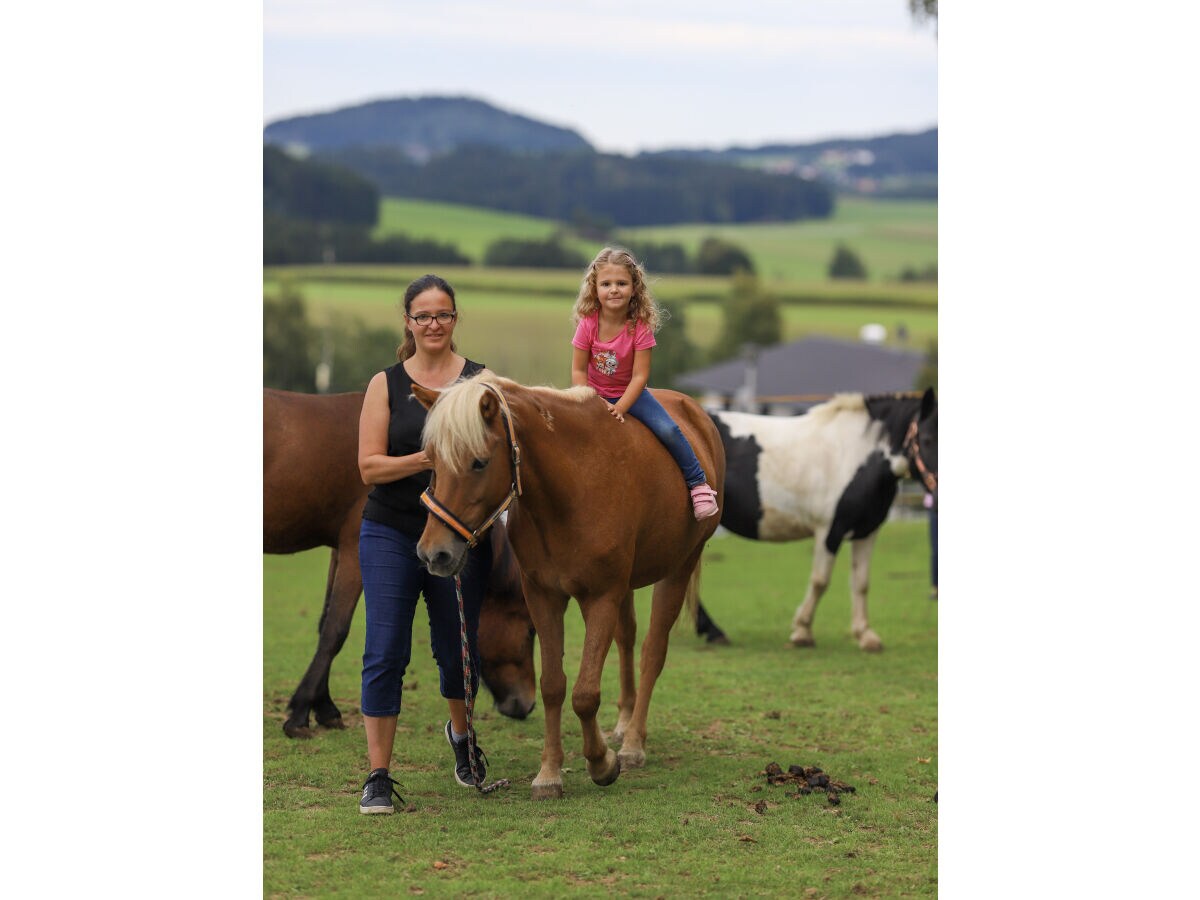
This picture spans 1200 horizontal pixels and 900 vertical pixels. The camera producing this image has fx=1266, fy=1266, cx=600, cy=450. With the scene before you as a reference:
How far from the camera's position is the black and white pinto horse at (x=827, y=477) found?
9.42m

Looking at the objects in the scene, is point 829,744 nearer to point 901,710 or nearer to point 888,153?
point 901,710

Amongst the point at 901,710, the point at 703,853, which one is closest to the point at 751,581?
the point at 901,710

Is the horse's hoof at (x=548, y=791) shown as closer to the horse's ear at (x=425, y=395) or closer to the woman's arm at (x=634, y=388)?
the woman's arm at (x=634, y=388)

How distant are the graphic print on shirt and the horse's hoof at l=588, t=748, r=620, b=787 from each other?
158 cm

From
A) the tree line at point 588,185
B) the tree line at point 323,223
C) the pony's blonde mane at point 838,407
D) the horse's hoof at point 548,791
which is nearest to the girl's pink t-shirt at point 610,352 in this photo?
the horse's hoof at point 548,791

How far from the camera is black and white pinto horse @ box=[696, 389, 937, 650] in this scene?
9.42 m

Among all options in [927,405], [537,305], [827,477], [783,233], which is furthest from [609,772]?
[783,233]

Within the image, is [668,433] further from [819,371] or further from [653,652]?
[819,371]

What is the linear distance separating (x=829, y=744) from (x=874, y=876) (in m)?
2.05

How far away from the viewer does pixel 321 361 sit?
51000mm

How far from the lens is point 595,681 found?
4949 millimetres

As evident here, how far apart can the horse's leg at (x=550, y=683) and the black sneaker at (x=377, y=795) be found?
1.95 ft

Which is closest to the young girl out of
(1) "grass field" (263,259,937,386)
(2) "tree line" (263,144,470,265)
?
(1) "grass field" (263,259,937,386)

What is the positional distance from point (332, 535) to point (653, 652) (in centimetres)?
188
